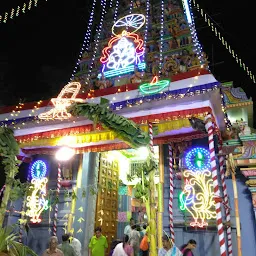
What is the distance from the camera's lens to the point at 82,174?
10156mm

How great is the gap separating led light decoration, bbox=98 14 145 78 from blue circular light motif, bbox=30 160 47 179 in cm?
448

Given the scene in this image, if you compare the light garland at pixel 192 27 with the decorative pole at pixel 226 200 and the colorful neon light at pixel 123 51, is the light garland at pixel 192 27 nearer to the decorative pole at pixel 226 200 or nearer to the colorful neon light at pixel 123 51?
the colorful neon light at pixel 123 51

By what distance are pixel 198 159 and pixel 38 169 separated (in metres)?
6.51

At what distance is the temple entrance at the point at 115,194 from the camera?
10375mm

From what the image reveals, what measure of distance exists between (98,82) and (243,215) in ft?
22.5

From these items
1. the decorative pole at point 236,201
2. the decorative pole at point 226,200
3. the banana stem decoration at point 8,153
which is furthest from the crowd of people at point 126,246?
the banana stem decoration at point 8,153

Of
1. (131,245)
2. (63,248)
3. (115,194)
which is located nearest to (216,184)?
(131,245)

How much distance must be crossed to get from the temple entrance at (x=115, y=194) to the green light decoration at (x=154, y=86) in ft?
8.06

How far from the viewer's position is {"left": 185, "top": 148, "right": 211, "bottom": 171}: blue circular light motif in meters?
8.35

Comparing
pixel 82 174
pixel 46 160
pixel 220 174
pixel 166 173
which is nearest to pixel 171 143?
pixel 166 173

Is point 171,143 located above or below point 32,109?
below

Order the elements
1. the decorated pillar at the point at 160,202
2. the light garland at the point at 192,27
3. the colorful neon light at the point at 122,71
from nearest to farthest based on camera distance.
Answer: the decorated pillar at the point at 160,202 < the light garland at the point at 192,27 < the colorful neon light at the point at 122,71

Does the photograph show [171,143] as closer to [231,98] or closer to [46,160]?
[231,98]

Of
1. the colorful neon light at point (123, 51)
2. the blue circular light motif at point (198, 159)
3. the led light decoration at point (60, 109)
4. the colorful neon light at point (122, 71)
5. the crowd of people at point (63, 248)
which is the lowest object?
the crowd of people at point (63, 248)
